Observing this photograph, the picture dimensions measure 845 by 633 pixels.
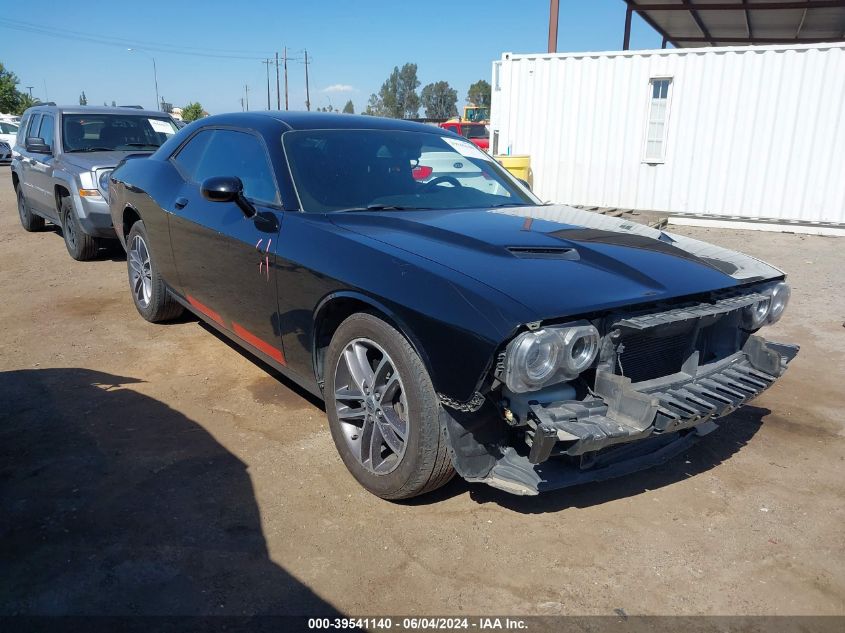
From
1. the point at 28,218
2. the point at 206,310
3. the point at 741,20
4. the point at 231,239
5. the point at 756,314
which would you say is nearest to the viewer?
the point at 756,314

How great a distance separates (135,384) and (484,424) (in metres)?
2.68

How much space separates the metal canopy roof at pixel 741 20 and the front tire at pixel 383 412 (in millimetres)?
15101

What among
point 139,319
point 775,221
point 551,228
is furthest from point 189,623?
point 775,221

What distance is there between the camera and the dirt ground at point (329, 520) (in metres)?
2.38

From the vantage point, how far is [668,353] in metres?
2.78

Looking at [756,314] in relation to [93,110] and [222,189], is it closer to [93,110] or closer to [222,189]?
[222,189]

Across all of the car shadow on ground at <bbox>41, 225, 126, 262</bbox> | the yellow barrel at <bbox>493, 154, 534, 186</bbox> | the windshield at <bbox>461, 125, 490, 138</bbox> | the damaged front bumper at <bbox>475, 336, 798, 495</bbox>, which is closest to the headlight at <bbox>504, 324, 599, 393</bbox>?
the damaged front bumper at <bbox>475, 336, 798, 495</bbox>

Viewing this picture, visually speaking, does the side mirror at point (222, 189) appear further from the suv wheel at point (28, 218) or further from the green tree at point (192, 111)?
the green tree at point (192, 111)

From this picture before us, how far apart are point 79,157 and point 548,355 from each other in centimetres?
702

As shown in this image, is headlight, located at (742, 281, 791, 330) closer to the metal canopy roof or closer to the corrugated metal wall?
the corrugated metal wall

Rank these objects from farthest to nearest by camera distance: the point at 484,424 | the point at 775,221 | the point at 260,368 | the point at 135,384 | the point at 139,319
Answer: the point at 775,221 < the point at 139,319 < the point at 260,368 < the point at 135,384 < the point at 484,424

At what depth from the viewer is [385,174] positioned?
3664mm

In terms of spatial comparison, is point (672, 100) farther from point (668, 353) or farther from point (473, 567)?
point (473, 567)

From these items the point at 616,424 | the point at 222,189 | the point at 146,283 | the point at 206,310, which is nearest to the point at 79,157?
the point at 146,283
